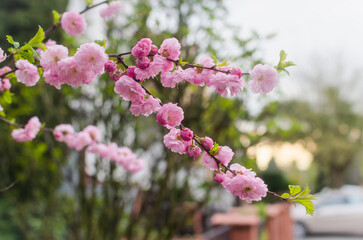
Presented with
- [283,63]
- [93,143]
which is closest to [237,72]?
[283,63]

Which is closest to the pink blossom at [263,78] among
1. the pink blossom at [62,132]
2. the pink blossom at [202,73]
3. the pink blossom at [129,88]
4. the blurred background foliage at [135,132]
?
the pink blossom at [202,73]

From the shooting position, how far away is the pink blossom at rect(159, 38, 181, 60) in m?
1.29

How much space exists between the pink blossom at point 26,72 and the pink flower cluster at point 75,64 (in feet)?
0.61

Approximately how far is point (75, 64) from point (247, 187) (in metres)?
0.69

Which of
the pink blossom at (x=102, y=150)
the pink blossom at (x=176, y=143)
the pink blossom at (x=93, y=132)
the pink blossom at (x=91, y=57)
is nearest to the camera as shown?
the pink blossom at (x=91, y=57)

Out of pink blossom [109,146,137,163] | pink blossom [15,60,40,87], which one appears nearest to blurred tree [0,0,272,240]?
pink blossom [109,146,137,163]

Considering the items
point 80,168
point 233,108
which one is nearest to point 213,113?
point 233,108

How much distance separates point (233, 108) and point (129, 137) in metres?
1.16

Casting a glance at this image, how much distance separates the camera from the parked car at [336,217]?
38.2ft

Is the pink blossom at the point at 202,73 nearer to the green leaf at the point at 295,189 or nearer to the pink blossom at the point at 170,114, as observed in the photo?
the pink blossom at the point at 170,114

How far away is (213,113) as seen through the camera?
441 cm

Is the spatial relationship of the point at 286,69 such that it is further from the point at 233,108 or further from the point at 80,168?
the point at 80,168

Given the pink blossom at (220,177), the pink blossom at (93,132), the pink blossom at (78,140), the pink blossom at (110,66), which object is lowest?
the pink blossom at (220,177)

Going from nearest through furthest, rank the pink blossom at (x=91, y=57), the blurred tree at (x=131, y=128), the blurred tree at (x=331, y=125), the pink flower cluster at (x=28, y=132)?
the pink blossom at (x=91, y=57) → the pink flower cluster at (x=28, y=132) → the blurred tree at (x=131, y=128) → the blurred tree at (x=331, y=125)
